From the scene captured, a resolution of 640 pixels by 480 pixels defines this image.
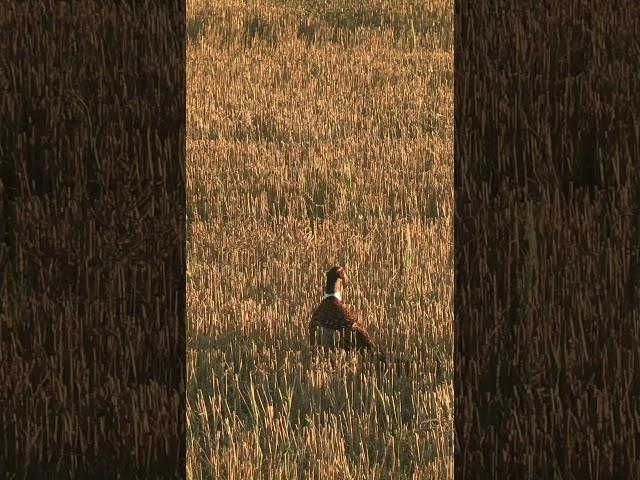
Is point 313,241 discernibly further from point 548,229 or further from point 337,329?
point 548,229

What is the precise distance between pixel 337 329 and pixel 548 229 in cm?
338

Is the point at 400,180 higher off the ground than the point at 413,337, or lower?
higher

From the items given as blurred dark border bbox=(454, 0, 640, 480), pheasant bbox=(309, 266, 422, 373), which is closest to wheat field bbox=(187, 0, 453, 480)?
pheasant bbox=(309, 266, 422, 373)

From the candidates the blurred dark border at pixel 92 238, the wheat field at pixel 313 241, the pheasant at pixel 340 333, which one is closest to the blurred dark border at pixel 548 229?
the blurred dark border at pixel 92 238

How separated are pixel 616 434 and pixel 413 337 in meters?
3.68

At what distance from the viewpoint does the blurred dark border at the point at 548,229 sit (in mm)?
1688

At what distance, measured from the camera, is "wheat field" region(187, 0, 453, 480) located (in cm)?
422

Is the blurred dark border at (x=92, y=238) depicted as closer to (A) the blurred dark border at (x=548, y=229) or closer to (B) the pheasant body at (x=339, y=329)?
(A) the blurred dark border at (x=548, y=229)

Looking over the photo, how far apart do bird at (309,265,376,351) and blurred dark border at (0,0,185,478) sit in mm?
3242

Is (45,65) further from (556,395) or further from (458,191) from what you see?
(556,395)

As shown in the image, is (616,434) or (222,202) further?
(222,202)

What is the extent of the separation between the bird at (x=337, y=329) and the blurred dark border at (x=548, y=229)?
328cm

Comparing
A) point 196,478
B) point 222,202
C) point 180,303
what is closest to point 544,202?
point 180,303

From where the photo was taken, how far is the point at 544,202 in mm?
1693
